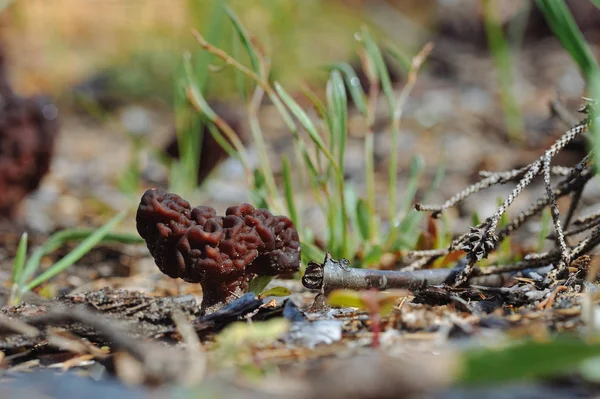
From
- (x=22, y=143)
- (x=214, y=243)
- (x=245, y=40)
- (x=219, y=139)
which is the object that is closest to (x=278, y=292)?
(x=214, y=243)

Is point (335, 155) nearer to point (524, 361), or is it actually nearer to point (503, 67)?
point (524, 361)

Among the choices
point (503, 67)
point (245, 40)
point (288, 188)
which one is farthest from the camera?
point (503, 67)

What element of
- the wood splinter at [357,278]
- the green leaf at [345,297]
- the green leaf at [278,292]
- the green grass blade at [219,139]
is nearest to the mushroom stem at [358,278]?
the wood splinter at [357,278]

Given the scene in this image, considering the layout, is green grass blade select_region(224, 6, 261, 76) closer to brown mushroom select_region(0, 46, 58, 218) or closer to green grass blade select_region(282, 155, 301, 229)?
green grass blade select_region(282, 155, 301, 229)

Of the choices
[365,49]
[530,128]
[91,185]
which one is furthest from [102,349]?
[530,128]

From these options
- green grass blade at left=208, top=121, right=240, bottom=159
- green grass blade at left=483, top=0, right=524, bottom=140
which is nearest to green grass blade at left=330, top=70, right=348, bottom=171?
green grass blade at left=208, top=121, right=240, bottom=159

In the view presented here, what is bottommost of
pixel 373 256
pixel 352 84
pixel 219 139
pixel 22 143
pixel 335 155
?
pixel 373 256
